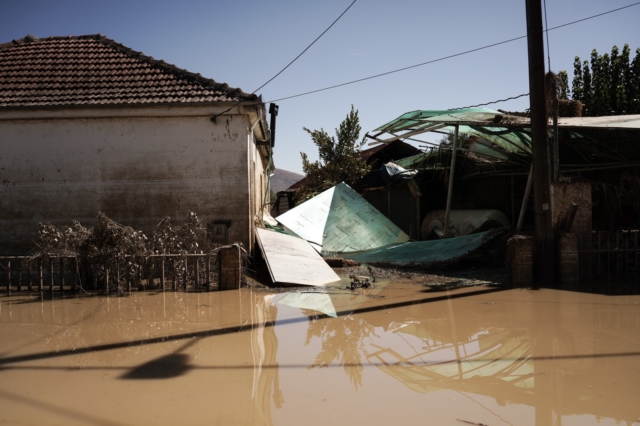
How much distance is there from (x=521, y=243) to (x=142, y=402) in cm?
781

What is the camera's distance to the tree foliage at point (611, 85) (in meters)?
24.9

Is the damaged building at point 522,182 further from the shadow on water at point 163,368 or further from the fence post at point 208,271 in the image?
the shadow on water at point 163,368

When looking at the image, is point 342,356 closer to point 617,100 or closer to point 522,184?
point 522,184

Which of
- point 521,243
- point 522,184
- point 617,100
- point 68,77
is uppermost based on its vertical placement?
point 617,100

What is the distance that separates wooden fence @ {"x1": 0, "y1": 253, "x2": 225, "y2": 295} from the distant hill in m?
108

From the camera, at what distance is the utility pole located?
9539 mm

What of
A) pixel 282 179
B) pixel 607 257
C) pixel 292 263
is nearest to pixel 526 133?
pixel 607 257

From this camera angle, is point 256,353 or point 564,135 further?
point 564,135

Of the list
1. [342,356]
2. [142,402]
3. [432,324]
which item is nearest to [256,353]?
[342,356]

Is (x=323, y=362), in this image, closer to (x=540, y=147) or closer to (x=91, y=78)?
(x=540, y=147)

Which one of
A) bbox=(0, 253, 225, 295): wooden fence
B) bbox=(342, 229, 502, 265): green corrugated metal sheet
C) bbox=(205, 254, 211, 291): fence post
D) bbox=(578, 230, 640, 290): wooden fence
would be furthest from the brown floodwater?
bbox=(342, 229, 502, 265): green corrugated metal sheet

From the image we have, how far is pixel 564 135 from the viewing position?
41.8 ft

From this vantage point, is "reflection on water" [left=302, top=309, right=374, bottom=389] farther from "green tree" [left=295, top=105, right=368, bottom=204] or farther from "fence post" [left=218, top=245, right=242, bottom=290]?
"green tree" [left=295, top=105, right=368, bottom=204]

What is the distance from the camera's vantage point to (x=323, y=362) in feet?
15.7
